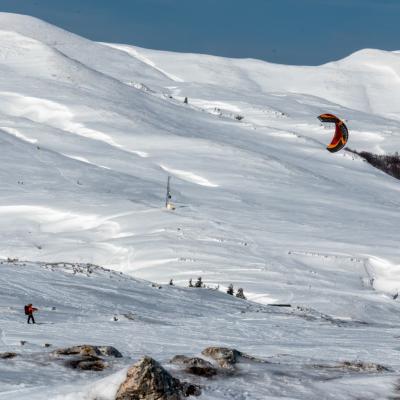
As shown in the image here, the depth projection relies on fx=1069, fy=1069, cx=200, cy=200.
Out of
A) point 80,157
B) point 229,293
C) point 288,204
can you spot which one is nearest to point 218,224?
point 288,204

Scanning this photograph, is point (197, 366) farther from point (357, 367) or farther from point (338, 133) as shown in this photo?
point (338, 133)

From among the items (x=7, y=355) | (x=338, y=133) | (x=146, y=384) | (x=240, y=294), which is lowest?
(x=240, y=294)

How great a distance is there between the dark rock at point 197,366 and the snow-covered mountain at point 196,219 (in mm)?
490

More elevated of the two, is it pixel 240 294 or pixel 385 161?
pixel 385 161

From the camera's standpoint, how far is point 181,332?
18078 millimetres

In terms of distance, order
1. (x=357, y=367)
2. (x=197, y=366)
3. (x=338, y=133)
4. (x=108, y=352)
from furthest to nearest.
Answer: (x=338, y=133) → (x=357, y=367) → (x=108, y=352) → (x=197, y=366)

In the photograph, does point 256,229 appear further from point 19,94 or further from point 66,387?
point 19,94

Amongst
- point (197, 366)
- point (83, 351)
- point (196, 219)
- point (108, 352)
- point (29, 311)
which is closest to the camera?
point (197, 366)

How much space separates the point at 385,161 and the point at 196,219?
56.3 metres

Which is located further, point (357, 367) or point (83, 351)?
point (357, 367)

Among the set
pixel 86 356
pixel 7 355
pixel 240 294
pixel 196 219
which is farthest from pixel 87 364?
pixel 196 219

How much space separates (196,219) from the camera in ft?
147

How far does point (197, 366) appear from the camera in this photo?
40.7 feet

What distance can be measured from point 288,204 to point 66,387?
1728 inches
